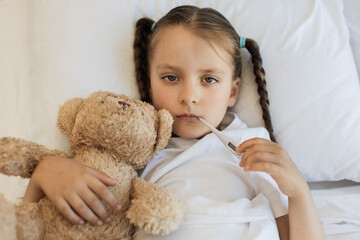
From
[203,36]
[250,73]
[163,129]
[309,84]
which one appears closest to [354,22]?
[309,84]

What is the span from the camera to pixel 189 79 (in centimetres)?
91

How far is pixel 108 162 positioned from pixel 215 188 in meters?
0.30

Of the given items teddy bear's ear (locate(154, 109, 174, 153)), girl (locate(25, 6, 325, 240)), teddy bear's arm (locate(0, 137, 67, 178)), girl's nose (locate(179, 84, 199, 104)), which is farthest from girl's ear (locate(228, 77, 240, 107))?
teddy bear's arm (locate(0, 137, 67, 178))

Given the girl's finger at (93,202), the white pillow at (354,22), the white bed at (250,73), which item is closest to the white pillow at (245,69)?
the white bed at (250,73)

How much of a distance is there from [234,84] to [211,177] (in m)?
0.35

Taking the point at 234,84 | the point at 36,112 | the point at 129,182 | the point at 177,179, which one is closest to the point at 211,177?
the point at 177,179

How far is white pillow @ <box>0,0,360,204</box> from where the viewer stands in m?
1.03

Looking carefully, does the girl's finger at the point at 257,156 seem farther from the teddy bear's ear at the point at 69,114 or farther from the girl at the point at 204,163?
the teddy bear's ear at the point at 69,114

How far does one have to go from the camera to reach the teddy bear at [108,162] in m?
0.66

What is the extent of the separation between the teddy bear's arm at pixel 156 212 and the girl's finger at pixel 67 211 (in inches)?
4.0

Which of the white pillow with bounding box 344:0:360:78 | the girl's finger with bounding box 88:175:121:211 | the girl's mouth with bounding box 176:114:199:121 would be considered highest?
the white pillow with bounding box 344:0:360:78

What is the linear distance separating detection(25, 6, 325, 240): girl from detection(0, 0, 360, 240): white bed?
77 mm

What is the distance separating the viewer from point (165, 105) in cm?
94

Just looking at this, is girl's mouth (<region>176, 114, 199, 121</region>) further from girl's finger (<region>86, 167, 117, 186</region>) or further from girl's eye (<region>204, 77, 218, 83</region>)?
girl's finger (<region>86, 167, 117, 186</region>)
